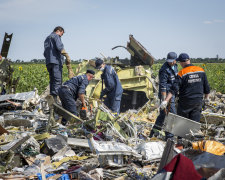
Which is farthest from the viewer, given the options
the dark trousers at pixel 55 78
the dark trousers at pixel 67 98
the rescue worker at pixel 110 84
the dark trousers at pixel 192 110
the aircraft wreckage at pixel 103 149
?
the dark trousers at pixel 55 78

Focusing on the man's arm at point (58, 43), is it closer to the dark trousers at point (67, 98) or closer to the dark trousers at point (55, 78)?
the dark trousers at point (55, 78)

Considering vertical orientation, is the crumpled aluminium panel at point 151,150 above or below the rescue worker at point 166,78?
below

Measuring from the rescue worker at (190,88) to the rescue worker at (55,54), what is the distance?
3.14m

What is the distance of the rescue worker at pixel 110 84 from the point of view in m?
6.67

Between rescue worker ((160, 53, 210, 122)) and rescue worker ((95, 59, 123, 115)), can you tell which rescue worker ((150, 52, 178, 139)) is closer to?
rescue worker ((160, 53, 210, 122))

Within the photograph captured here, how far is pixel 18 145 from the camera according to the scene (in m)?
4.25

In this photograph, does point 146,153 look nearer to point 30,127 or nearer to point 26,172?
point 26,172

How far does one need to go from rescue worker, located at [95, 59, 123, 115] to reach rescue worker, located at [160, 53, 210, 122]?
1809 mm

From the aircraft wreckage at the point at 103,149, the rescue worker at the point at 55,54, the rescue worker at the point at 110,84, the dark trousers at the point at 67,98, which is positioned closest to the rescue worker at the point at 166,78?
the aircraft wreckage at the point at 103,149

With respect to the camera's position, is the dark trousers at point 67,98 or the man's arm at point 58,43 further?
the man's arm at point 58,43

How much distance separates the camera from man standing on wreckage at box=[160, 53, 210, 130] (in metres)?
5.18

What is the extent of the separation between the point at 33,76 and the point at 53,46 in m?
5.33

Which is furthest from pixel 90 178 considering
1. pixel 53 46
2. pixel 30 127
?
pixel 53 46

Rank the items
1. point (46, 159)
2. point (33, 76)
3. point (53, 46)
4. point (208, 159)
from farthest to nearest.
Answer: point (33, 76)
point (53, 46)
point (46, 159)
point (208, 159)
